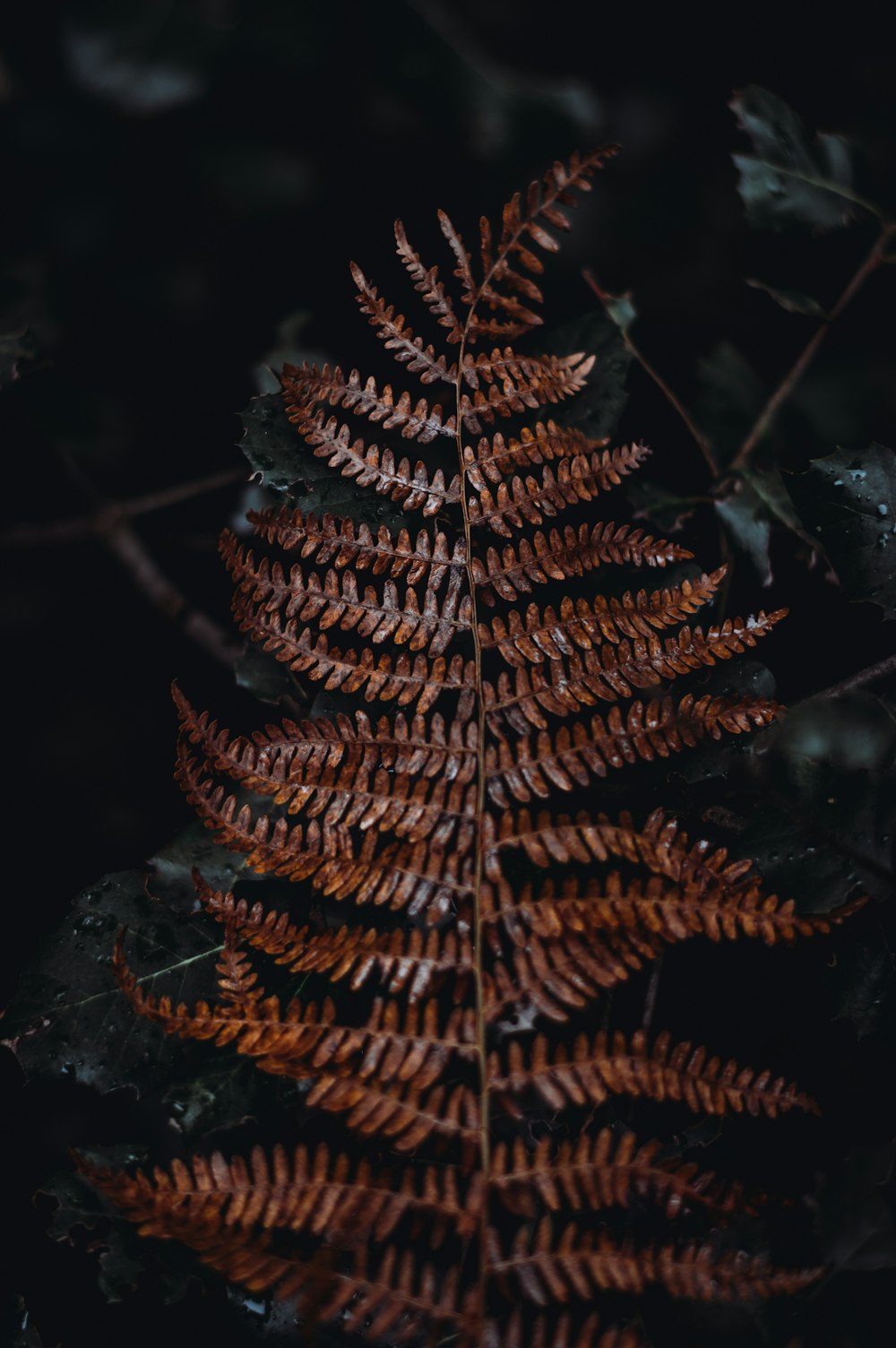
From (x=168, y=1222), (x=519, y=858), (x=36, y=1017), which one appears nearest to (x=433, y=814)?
(x=519, y=858)

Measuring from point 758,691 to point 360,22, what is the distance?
1128 mm

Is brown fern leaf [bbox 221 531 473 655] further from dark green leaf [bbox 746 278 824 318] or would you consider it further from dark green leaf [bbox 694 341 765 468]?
dark green leaf [bbox 746 278 824 318]

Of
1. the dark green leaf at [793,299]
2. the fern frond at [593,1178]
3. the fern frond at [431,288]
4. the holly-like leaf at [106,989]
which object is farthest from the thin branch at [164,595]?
the dark green leaf at [793,299]

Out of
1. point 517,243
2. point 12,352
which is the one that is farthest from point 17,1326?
point 517,243

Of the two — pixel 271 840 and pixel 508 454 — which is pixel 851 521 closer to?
pixel 508 454

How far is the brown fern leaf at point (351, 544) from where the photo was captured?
977 millimetres

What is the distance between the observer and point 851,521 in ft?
3.84

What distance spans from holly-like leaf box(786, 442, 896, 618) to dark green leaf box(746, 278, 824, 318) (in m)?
0.31

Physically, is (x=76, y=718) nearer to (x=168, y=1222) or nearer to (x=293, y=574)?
(x=293, y=574)

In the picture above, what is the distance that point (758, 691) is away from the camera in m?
1.13

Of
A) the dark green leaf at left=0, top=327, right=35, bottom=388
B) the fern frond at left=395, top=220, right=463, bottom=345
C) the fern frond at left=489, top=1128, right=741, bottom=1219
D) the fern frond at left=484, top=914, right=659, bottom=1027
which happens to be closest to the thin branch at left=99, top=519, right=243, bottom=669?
the dark green leaf at left=0, top=327, right=35, bottom=388

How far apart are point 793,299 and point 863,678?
62 centimetres

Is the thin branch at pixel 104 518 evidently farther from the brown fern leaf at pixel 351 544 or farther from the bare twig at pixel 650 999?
the bare twig at pixel 650 999

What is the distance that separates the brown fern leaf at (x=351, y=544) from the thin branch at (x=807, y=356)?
0.62 m
